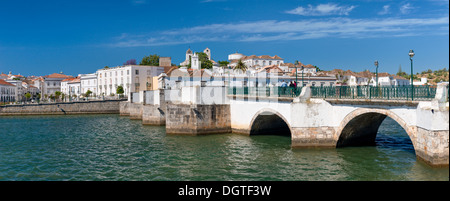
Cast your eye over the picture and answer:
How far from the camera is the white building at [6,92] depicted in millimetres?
80312

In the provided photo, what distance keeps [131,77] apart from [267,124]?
167ft

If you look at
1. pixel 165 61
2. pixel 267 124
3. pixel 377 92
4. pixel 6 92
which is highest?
pixel 165 61

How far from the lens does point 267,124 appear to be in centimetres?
2622

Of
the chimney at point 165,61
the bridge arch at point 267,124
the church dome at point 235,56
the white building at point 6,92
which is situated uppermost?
the church dome at point 235,56

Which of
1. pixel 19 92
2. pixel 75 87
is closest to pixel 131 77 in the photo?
pixel 75 87

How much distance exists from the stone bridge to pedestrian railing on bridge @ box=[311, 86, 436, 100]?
327 mm

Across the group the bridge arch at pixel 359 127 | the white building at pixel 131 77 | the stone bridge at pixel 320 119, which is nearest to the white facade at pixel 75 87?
the white building at pixel 131 77

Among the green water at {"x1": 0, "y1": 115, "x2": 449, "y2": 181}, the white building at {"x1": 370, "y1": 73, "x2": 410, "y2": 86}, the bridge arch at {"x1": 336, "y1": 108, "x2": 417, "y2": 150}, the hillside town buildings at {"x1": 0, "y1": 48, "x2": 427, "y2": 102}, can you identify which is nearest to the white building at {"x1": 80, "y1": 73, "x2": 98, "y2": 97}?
A: the hillside town buildings at {"x1": 0, "y1": 48, "x2": 427, "y2": 102}

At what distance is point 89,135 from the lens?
94.9 ft

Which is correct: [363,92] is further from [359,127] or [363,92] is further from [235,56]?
[235,56]

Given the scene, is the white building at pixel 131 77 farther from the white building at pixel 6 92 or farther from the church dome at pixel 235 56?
the church dome at pixel 235 56

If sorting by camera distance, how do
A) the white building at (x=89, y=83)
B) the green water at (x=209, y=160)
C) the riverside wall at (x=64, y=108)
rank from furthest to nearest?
the white building at (x=89, y=83) → the riverside wall at (x=64, y=108) → the green water at (x=209, y=160)
